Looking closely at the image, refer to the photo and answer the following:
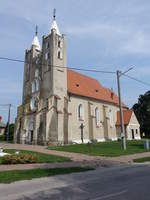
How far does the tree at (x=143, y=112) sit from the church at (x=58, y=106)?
14.1 m

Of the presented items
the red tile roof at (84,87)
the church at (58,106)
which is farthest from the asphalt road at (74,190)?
the red tile roof at (84,87)

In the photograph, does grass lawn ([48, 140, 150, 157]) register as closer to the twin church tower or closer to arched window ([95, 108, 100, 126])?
the twin church tower

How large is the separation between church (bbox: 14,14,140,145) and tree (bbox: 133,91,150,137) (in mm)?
14054

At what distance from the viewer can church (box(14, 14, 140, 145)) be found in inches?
1146

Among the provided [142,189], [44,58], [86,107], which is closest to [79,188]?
[142,189]

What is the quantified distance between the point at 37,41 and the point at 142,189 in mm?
38715

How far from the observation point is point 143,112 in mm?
55156

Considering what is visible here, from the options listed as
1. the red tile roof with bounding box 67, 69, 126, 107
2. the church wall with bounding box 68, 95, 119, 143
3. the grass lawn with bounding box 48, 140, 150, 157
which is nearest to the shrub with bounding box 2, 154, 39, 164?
the grass lawn with bounding box 48, 140, 150, 157

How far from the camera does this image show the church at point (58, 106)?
95.5ft

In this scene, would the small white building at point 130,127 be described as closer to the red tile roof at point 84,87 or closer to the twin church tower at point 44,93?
the red tile roof at point 84,87

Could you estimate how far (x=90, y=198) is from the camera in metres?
5.46

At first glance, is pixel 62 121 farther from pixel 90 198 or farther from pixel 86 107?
pixel 90 198

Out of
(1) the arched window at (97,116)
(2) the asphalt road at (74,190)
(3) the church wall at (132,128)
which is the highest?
(1) the arched window at (97,116)

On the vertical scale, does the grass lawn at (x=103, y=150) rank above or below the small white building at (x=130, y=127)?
below
